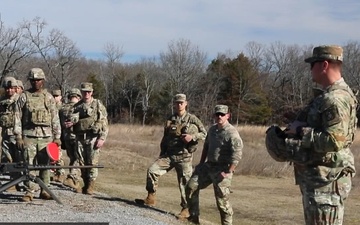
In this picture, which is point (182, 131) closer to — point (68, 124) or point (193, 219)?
point (193, 219)

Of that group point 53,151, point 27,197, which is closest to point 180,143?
point 53,151

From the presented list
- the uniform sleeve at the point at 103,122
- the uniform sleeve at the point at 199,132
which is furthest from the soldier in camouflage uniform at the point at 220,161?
the uniform sleeve at the point at 103,122

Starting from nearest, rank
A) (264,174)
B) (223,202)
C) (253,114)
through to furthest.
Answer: (223,202) < (264,174) < (253,114)

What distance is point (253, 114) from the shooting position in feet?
206

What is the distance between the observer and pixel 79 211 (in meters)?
10.1

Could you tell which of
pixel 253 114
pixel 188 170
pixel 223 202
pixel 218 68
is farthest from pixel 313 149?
pixel 218 68

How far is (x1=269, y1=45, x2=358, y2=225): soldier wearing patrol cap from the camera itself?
515cm

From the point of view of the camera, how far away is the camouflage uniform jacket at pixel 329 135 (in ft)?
16.8

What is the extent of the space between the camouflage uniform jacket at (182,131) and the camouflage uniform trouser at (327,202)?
5.60 m

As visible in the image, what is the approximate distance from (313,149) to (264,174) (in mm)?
19687

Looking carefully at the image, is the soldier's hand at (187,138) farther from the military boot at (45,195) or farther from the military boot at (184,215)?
the military boot at (45,195)

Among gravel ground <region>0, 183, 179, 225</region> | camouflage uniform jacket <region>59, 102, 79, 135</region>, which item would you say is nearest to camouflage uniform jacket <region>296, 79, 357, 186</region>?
gravel ground <region>0, 183, 179, 225</region>

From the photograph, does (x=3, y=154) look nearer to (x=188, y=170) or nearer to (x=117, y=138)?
(x=188, y=170)

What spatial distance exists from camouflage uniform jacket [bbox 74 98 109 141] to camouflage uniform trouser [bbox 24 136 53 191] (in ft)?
4.51
